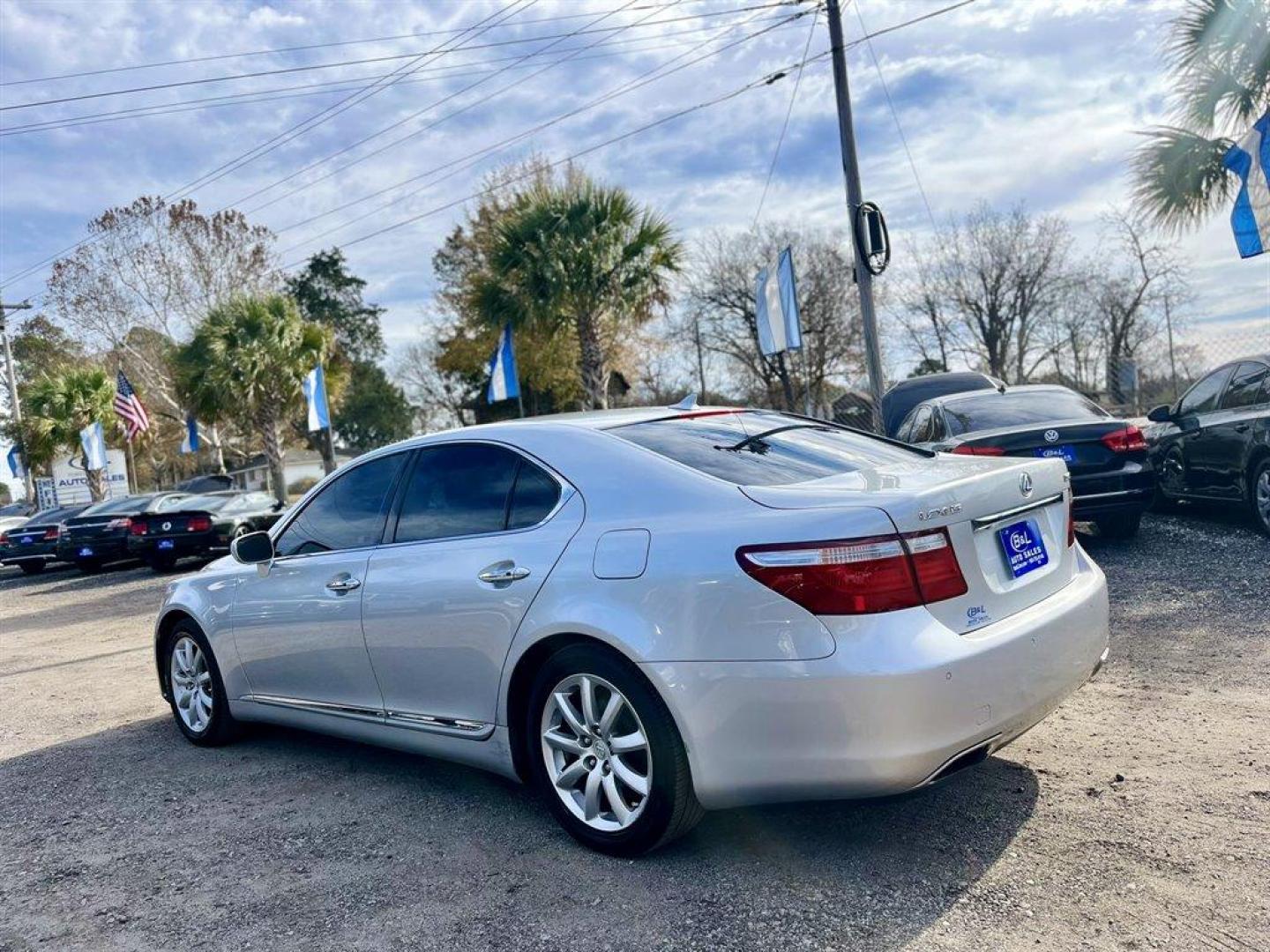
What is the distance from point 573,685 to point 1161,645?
392 centimetres

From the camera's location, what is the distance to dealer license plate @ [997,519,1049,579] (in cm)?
343

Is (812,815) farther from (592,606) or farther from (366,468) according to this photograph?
(366,468)

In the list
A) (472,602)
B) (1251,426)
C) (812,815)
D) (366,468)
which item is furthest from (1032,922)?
(1251,426)

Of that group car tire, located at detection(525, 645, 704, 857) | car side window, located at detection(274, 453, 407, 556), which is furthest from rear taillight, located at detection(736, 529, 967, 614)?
car side window, located at detection(274, 453, 407, 556)

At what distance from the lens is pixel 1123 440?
8102 millimetres

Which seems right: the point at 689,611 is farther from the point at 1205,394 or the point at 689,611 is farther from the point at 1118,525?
the point at 1205,394

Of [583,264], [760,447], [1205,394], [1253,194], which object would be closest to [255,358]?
[583,264]

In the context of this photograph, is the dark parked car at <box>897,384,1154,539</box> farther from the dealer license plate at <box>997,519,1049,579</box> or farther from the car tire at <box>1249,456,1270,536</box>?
the dealer license plate at <box>997,519,1049,579</box>

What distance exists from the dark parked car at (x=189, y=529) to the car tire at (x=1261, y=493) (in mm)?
13336

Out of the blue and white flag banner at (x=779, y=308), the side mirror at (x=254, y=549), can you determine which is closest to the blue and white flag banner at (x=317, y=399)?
the blue and white flag banner at (x=779, y=308)

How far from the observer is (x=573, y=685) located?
3510 millimetres

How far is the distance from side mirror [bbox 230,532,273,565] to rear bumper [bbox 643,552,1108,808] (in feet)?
8.11

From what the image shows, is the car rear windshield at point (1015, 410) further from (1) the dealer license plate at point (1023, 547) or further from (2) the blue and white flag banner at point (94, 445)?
(2) the blue and white flag banner at point (94, 445)

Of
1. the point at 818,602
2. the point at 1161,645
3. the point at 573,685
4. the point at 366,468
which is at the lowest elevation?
the point at 1161,645
